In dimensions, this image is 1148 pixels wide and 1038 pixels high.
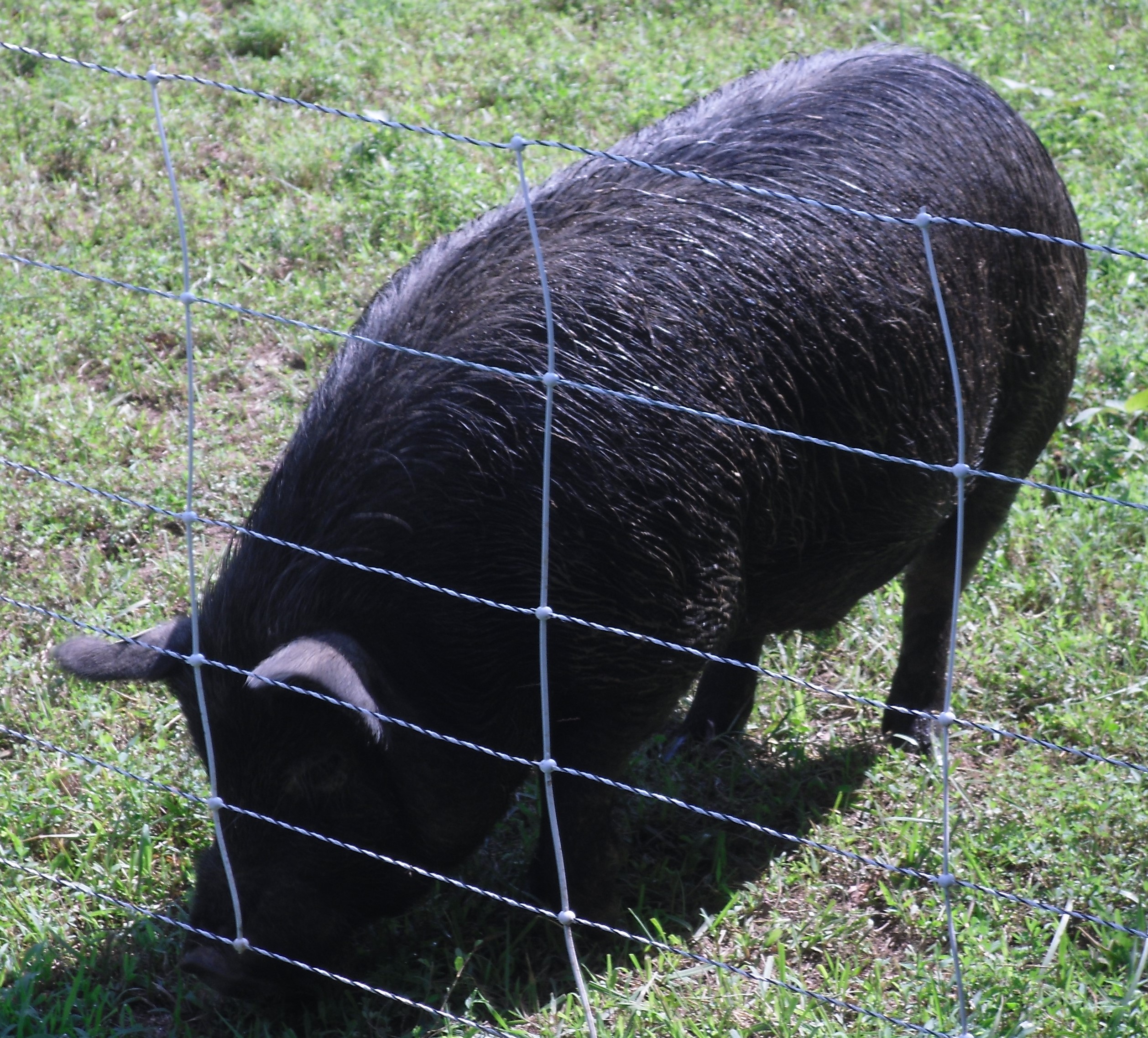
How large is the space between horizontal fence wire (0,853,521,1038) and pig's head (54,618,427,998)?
3cm

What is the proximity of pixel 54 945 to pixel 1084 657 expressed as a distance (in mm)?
2879

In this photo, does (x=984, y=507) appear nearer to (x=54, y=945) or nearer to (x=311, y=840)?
(x=311, y=840)

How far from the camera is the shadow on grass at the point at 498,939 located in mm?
3191

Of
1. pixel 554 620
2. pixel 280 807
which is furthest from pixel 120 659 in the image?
pixel 554 620

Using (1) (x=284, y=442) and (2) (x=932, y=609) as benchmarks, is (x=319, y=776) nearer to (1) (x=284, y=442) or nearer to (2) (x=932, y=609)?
(2) (x=932, y=609)

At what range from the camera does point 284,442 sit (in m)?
4.98

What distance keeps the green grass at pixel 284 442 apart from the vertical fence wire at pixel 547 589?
1.04 feet

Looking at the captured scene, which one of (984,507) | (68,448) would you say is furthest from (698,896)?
(68,448)

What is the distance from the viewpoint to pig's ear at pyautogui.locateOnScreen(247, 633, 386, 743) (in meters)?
2.77

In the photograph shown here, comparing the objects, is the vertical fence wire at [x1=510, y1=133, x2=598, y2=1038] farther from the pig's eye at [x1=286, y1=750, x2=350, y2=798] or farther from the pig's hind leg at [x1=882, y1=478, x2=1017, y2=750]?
the pig's hind leg at [x1=882, y1=478, x2=1017, y2=750]

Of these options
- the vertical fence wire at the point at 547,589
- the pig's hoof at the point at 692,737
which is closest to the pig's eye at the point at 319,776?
the vertical fence wire at the point at 547,589

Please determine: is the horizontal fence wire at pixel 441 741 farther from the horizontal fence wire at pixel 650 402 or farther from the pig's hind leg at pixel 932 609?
the pig's hind leg at pixel 932 609

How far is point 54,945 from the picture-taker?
3.32 m

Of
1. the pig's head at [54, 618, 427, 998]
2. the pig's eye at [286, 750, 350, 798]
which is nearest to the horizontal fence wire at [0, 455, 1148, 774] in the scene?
the pig's head at [54, 618, 427, 998]
